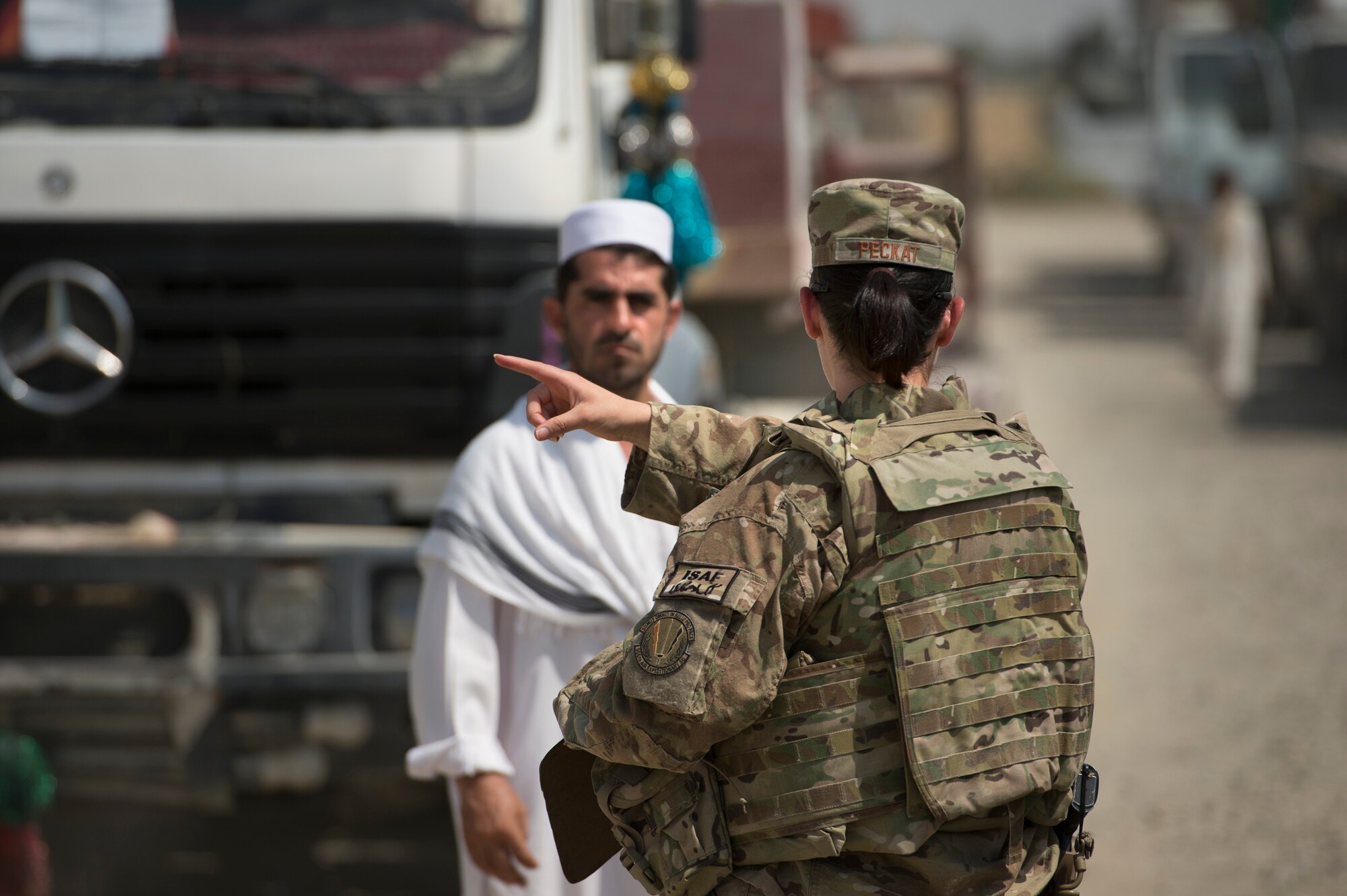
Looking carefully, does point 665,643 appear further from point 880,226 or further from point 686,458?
point 880,226

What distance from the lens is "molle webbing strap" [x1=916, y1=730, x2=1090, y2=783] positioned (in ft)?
5.18

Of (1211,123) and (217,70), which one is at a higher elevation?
(1211,123)

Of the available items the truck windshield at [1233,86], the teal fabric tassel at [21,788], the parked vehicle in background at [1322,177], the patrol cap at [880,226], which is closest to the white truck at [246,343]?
the teal fabric tassel at [21,788]

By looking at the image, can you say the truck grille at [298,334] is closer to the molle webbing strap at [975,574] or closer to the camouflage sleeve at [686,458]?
the camouflage sleeve at [686,458]

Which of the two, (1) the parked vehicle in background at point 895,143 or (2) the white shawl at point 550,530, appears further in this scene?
(1) the parked vehicle in background at point 895,143

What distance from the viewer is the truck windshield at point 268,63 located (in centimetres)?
360

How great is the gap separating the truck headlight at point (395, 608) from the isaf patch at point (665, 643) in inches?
78.0

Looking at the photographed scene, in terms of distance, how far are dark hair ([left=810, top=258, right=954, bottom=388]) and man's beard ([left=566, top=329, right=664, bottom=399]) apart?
0.81 metres

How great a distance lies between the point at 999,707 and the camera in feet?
5.35

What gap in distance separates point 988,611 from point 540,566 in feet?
3.25

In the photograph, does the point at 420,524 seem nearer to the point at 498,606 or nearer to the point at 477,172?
the point at 477,172

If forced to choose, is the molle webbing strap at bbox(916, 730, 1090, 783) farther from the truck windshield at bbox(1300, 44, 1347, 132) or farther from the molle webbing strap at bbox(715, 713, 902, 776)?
the truck windshield at bbox(1300, 44, 1347, 132)

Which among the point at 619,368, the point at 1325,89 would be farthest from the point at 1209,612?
the point at 1325,89

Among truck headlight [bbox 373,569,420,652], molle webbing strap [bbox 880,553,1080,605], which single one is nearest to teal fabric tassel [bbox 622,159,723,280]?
truck headlight [bbox 373,569,420,652]
